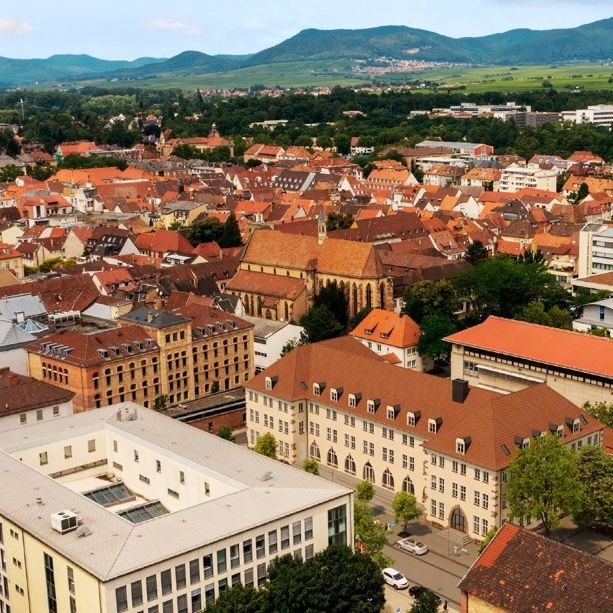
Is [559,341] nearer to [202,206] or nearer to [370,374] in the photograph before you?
[370,374]

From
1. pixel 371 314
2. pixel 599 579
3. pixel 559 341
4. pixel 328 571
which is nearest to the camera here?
pixel 599 579

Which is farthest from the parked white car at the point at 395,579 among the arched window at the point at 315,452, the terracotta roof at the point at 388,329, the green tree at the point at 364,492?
the terracotta roof at the point at 388,329

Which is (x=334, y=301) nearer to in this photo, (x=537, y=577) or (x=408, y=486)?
(x=408, y=486)

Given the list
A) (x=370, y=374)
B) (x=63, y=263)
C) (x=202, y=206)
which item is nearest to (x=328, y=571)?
(x=370, y=374)

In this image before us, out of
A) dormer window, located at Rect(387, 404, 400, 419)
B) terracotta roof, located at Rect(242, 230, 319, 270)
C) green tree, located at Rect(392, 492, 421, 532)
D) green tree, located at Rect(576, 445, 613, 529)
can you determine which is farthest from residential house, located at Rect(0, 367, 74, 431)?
terracotta roof, located at Rect(242, 230, 319, 270)

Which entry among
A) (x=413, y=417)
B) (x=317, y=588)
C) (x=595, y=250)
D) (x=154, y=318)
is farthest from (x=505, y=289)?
(x=317, y=588)

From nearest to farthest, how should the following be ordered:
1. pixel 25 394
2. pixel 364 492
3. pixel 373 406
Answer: pixel 364 492, pixel 373 406, pixel 25 394
